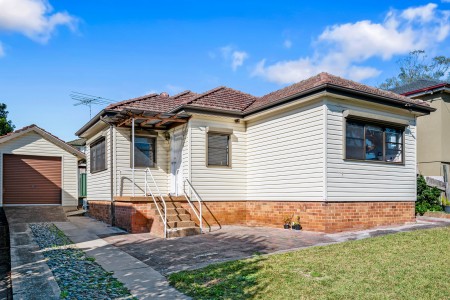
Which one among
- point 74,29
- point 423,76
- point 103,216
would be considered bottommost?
point 103,216

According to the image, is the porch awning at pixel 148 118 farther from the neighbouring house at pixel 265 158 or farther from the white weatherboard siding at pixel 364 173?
the white weatherboard siding at pixel 364 173

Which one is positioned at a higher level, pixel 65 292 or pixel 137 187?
pixel 137 187

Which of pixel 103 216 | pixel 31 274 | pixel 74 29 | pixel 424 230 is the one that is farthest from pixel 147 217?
pixel 424 230

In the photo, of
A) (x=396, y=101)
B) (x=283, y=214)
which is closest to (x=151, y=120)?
(x=283, y=214)

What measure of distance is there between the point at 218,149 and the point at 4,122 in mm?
26828

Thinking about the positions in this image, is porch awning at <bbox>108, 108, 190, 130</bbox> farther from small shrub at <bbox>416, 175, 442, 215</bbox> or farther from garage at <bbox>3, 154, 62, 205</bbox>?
small shrub at <bbox>416, 175, 442, 215</bbox>

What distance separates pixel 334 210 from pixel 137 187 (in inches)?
261

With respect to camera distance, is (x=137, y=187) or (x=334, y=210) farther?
(x=137, y=187)

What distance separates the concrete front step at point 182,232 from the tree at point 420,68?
39831 millimetres

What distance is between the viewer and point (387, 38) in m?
30.9

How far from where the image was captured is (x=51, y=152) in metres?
18.7

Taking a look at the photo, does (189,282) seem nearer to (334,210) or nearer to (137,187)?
(334,210)

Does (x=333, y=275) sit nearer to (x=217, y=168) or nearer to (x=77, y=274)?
(x=77, y=274)

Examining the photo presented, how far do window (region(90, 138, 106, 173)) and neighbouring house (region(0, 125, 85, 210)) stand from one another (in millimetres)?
3188
